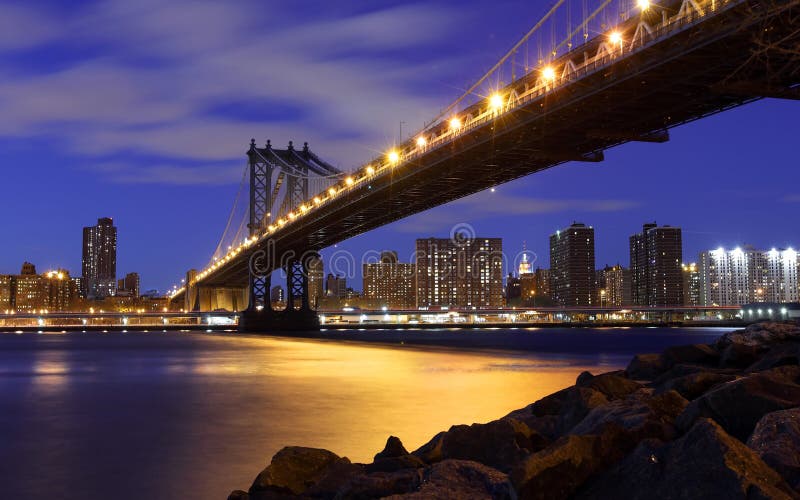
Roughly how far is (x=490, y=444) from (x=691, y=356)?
6.39 meters

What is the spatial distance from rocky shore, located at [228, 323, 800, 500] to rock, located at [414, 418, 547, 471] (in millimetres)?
11

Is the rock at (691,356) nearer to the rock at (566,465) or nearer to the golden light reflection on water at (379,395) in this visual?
the golden light reflection on water at (379,395)

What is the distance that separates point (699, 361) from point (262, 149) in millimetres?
86797

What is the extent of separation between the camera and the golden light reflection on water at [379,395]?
44.0 feet

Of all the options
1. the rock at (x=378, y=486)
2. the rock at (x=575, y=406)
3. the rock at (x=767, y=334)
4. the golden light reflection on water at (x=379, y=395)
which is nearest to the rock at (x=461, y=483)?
the rock at (x=378, y=486)

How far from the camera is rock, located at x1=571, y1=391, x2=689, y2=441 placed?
21.0ft

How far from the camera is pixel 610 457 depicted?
238 inches

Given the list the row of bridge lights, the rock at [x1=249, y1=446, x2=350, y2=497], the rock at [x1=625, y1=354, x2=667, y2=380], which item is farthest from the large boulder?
the row of bridge lights

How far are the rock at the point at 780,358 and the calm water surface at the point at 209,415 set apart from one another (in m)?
4.88

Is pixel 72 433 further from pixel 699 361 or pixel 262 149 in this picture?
pixel 262 149

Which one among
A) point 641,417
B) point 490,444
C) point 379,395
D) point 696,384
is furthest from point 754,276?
point 641,417

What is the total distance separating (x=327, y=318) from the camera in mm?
152625

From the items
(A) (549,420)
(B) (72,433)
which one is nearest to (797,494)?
(A) (549,420)

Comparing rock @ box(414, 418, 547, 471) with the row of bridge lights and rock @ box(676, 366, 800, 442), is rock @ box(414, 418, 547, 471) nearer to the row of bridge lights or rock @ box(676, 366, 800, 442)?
rock @ box(676, 366, 800, 442)
